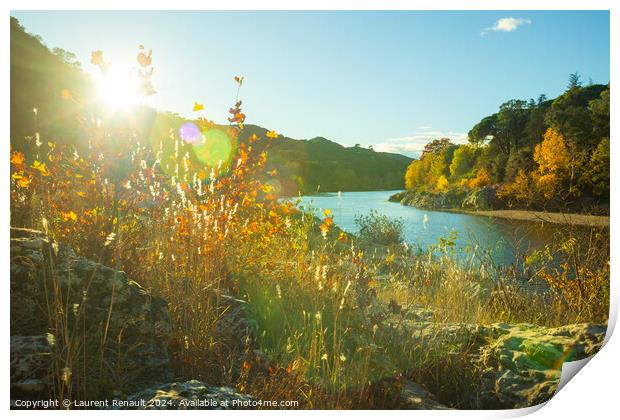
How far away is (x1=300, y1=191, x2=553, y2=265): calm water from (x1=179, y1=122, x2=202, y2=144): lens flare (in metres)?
1.24

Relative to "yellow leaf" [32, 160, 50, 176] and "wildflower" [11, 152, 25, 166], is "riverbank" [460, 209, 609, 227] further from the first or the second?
"wildflower" [11, 152, 25, 166]

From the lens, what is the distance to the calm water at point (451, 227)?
441cm

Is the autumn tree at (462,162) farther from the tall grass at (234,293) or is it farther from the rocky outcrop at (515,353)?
the rocky outcrop at (515,353)

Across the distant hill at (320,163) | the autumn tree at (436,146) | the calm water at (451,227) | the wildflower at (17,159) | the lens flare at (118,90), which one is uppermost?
the lens flare at (118,90)

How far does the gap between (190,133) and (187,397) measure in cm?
209

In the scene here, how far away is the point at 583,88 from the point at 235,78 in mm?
2686

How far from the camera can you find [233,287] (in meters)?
3.31

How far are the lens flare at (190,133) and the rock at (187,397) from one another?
1913mm

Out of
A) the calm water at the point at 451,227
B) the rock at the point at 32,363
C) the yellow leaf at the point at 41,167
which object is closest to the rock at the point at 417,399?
the calm water at the point at 451,227

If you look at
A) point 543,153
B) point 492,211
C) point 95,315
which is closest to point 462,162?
point 492,211

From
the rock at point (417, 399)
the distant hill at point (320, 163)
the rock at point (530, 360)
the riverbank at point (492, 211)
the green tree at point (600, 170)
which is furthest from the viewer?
the distant hill at point (320, 163)

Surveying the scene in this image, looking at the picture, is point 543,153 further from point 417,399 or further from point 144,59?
point 144,59

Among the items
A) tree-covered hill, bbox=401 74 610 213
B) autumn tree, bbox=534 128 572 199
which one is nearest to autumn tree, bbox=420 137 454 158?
tree-covered hill, bbox=401 74 610 213

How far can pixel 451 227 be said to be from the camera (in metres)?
5.47
